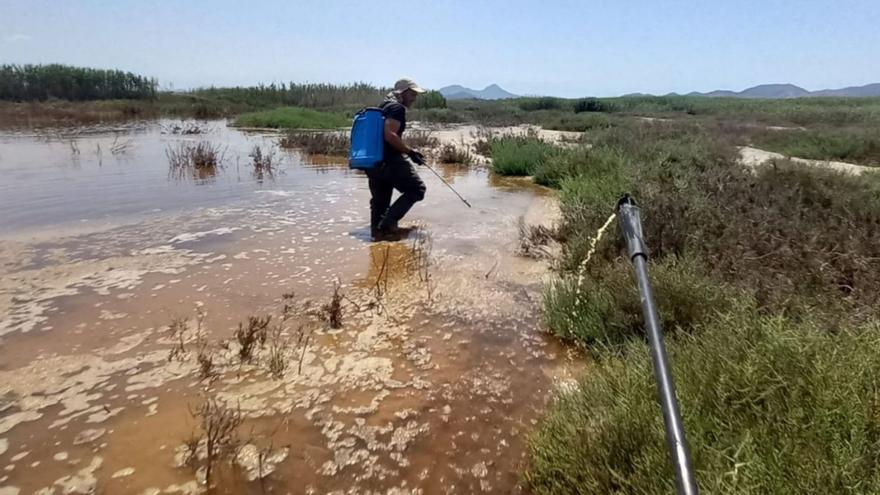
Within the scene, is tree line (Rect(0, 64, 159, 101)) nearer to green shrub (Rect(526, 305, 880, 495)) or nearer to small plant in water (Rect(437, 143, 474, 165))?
small plant in water (Rect(437, 143, 474, 165))

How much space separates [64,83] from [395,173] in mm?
38878

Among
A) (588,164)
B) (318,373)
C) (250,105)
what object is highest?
(250,105)

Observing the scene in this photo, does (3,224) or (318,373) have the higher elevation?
(3,224)

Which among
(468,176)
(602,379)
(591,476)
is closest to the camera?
(591,476)

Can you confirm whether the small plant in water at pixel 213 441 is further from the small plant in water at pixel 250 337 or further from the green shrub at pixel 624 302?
the green shrub at pixel 624 302

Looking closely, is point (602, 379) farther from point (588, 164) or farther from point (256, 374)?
point (588, 164)

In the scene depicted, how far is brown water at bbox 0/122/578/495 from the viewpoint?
8.64 feet

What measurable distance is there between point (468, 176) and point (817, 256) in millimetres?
8337

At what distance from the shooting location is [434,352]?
3.81 meters

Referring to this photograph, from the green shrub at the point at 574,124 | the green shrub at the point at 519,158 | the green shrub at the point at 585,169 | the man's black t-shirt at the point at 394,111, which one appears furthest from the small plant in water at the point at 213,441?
the green shrub at the point at 574,124

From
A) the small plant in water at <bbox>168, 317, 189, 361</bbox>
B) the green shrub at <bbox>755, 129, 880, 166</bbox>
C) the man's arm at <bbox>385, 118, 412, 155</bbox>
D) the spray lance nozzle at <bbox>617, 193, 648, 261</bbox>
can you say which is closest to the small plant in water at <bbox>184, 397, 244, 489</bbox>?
the small plant in water at <bbox>168, 317, 189, 361</bbox>

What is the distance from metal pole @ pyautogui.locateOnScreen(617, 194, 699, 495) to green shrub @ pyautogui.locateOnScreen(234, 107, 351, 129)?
885 inches

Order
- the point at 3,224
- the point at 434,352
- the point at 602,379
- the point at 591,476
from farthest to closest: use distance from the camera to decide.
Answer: the point at 3,224, the point at 434,352, the point at 602,379, the point at 591,476

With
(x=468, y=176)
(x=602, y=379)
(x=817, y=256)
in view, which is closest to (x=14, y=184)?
(x=468, y=176)
